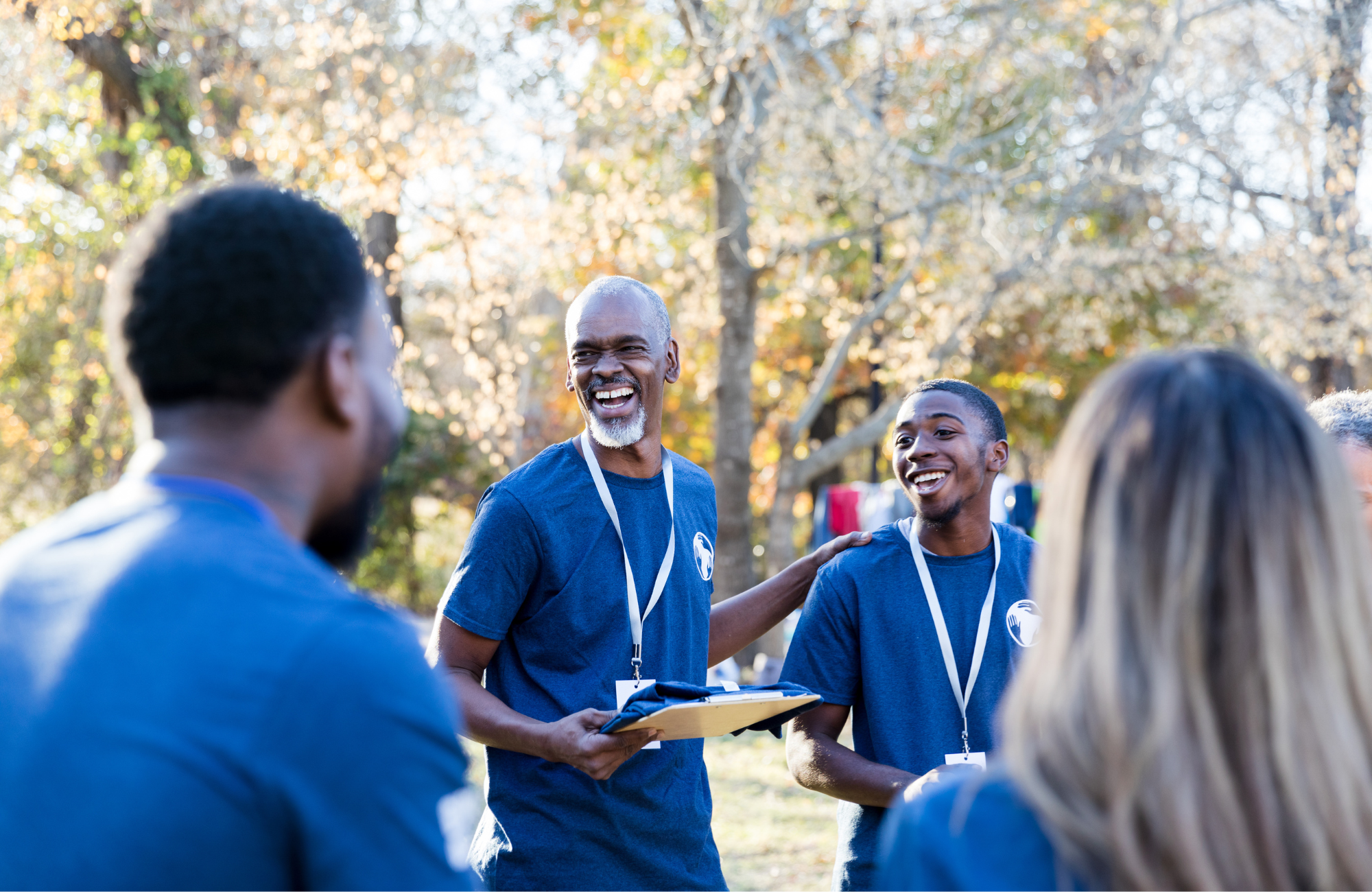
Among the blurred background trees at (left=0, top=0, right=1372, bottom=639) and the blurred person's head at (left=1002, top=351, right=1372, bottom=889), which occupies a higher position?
the blurred background trees at (left=0, top=0, right=1372, bottom=639)

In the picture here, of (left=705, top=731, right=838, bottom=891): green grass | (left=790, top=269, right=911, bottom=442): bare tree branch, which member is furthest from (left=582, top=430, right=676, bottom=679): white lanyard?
(left=790, top=269, right=911, bottom=442): bare tree branch

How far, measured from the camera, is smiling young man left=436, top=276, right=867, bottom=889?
2.93 m

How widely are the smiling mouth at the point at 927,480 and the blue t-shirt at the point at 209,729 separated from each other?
2291 mm

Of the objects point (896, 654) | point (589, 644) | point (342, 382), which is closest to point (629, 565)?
point (589, 644)

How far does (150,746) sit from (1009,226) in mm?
12981

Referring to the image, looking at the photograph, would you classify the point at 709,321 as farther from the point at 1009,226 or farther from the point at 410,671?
the point at 410,671

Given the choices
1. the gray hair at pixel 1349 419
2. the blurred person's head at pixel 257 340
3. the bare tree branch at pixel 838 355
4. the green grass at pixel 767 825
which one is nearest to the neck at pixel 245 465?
the blurred person's head at pixel 257 340

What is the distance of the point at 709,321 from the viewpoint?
53.1 feet

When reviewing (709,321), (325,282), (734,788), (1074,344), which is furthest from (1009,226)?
(325,282)

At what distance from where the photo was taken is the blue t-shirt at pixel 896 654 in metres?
3.04

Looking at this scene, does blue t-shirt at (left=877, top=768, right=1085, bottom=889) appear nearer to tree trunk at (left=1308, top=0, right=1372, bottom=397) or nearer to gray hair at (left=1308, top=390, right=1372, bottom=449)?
gray hair at (left=1308, top=390, right=1372, bottom=449)

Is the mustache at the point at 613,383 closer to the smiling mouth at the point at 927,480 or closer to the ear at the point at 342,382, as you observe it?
the smiling mouth at the point at 927,480

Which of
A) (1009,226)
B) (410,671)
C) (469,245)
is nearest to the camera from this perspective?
(410,671)

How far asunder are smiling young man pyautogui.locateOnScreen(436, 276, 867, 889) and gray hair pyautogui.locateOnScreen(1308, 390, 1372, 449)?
4.57ft
